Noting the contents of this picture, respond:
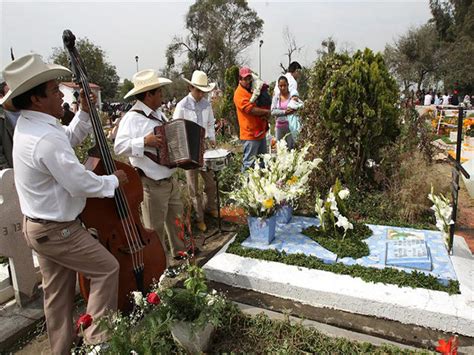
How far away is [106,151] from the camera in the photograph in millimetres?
2744

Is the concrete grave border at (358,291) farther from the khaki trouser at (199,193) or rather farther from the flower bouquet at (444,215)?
the khaki trouser at (199,193)

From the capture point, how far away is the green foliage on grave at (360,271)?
2.93 m

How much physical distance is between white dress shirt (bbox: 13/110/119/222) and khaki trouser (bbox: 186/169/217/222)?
258 centimetres

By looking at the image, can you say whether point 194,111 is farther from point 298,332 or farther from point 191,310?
point 298,332

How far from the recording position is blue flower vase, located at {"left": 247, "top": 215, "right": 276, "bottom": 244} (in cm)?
371

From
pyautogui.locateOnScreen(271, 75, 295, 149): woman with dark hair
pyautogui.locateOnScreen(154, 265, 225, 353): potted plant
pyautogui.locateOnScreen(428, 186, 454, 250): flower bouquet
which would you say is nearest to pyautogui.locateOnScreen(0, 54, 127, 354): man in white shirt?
pyautogui.locateOnScreen(154, 265, 225, 353): potted plant

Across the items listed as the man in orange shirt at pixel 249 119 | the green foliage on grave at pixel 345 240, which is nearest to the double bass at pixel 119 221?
the green foliage on grave at pixel 345 240

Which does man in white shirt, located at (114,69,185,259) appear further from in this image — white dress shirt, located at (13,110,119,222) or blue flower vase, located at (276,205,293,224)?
blue flower vase, located at (276,205,293,224)

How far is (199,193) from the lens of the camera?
512cm

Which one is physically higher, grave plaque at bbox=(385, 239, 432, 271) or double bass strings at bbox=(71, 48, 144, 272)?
double bass strings at bbox=(71, 48, 144, 272)

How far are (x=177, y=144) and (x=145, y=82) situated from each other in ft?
2.20

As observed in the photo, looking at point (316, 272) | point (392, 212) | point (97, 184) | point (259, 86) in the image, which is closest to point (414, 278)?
point (316, 272)

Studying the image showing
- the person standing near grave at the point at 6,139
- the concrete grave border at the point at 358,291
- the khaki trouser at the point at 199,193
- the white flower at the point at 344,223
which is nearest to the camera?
the concrete grave border at the point at 358,291

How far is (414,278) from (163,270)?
206cm
